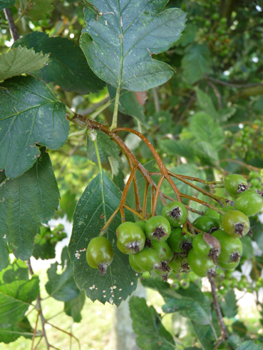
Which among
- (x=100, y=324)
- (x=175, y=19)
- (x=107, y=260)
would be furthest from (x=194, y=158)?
(x=100, y=324)

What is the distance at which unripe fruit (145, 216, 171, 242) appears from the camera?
0.70m

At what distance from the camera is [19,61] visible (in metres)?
0.87

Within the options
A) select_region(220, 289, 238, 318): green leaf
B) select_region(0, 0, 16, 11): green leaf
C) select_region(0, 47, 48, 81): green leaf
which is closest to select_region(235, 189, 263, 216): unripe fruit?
select_region(0, 47, 48, 81): green leaf

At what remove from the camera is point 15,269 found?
62.4 inches

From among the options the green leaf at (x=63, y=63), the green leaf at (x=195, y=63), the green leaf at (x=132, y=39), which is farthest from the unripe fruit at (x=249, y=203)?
the green leaf at (x=195, y=63)

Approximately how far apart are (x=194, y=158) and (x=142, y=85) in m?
1.23

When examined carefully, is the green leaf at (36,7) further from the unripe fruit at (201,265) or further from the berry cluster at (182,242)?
the unripe fruit at (201,265)

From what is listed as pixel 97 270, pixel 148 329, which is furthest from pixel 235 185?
pixel 148 329

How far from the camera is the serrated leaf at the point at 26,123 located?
93 cm

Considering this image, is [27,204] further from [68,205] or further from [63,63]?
[68,205]

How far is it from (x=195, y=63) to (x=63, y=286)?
262 centimetres

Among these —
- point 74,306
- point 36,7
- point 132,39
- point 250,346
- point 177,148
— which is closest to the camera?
point 132,39

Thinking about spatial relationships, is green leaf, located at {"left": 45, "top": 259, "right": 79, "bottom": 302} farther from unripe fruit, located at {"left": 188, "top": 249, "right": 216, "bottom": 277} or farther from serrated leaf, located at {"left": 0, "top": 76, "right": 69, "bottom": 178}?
unripe fruit, located at {"left": 188, "top": 249, "right": 216, "bottom": 277}

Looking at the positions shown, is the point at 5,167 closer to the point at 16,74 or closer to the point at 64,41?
the point at 16,74
